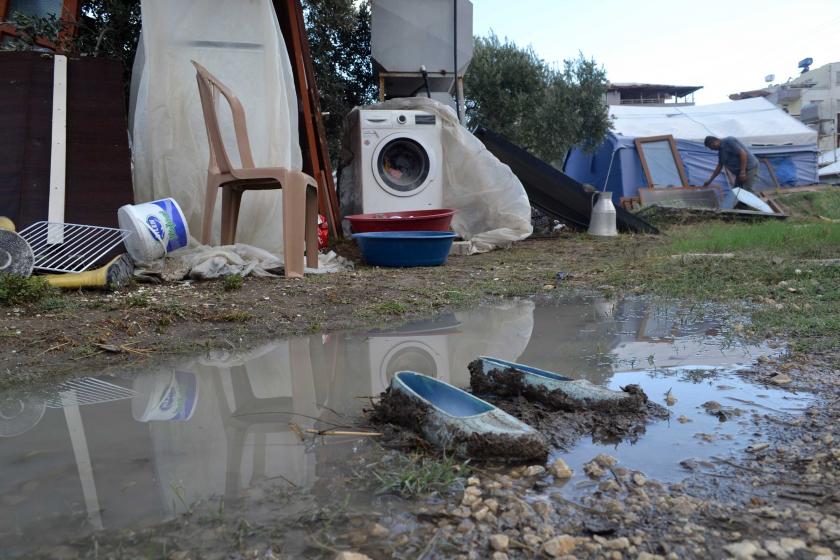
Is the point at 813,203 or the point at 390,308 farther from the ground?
the point at 813,203

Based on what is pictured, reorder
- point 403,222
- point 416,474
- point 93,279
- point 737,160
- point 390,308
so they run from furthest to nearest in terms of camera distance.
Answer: point 737,160
point 403,222
point 93,279
point 390,308
point 416,474

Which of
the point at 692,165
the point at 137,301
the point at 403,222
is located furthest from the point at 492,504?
the point at 692,165

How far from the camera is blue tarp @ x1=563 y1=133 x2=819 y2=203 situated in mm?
11586

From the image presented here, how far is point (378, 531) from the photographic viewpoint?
3.59ft

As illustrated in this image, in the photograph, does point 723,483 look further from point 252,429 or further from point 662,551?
point 252,429

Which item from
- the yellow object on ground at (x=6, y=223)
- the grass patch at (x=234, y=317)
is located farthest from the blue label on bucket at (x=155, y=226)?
the grass patch at (x=234, y=317)

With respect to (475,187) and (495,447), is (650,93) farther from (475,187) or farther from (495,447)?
(495,447)

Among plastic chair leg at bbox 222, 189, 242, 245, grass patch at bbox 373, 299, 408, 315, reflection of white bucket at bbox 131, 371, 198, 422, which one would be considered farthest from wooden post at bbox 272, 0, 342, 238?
reflection of white bucket at bbox 131, 371, 198, 422

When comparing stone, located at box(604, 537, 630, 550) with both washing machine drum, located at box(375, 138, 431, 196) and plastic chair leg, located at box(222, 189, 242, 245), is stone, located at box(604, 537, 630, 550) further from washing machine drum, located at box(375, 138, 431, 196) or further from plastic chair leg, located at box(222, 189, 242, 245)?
washing machine drum, located at box(375, 138, 431, 196)

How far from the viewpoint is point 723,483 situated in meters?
1.24

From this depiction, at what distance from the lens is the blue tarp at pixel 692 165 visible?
11.6m

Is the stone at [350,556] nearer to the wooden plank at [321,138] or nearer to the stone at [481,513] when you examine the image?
the stone at [481,513]

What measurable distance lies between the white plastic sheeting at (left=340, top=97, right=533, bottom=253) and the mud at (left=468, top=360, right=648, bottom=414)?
14.7 feet

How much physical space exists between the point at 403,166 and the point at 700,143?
25.4 feet
